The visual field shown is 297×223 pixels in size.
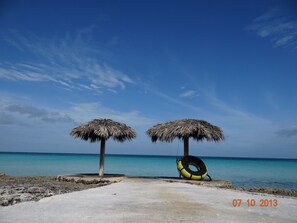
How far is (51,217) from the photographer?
14.0 feet

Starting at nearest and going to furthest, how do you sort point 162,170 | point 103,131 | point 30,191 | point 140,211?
point 140,211
point 30,191
point 103,131
point 162,170

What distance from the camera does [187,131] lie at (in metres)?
11.9

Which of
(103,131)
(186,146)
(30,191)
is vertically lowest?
(30,191)

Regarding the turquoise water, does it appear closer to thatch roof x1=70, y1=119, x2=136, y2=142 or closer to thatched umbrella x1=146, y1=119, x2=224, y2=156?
thatched umbrella x1=146, y1=119, x2=224, y2=156

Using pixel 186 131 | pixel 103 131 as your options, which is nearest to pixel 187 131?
pixel 186 131

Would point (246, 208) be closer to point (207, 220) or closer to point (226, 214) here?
point (226, 214)

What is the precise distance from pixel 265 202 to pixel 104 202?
3.14 meters

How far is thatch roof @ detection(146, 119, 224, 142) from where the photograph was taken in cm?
1208

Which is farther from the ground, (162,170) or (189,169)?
(189,169)

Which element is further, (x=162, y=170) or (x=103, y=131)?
(x=162, y=170)

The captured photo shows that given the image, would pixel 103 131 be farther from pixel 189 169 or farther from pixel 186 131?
pixel 189 169

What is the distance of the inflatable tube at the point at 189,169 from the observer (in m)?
11.8

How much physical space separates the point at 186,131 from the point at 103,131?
332 cm

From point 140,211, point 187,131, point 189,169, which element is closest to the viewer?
point 140,211
